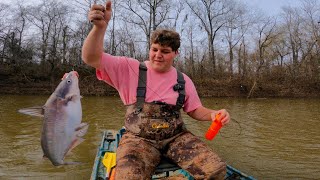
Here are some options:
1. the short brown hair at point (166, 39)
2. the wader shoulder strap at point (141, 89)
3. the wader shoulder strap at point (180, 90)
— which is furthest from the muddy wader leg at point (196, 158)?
the short brown hair at point (166, 39)

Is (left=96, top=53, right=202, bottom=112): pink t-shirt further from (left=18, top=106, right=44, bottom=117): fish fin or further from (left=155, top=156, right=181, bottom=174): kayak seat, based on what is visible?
(left=18, top=106, right=44, bottom=117): fish fin

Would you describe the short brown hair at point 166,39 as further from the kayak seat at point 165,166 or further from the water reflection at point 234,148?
the water reflection at point 234,148

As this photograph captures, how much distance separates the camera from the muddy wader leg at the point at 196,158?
3.39m

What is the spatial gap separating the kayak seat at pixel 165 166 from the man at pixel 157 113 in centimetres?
8

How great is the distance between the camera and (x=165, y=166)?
3736 mm

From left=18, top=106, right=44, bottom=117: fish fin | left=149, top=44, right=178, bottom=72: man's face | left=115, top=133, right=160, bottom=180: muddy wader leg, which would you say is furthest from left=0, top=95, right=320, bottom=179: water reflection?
left=18, top=106, right=44, bottom=117: fish fin

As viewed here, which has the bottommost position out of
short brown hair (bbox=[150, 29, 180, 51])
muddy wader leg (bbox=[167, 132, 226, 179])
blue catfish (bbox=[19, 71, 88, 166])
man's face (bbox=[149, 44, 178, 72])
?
muddy wader leg (bbox=[167, 132, 226, 179])

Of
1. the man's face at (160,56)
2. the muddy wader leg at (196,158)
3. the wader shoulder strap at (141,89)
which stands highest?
the man's face at (160,56)

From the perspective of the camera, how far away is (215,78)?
3291 centimetres

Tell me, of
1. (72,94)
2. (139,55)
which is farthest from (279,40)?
(72,94)

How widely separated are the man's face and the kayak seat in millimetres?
977

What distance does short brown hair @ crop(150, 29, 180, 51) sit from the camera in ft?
12.0

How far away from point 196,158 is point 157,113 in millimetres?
612

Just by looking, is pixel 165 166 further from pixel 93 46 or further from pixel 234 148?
pixel 234 148
